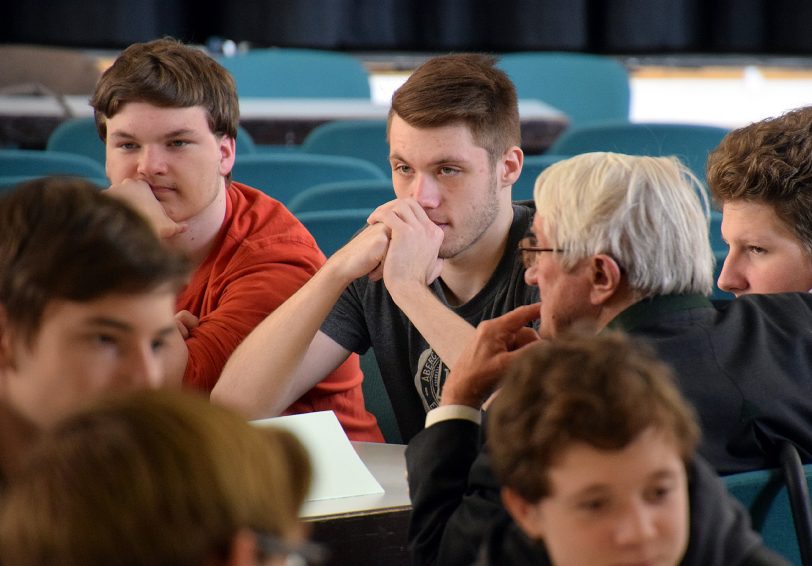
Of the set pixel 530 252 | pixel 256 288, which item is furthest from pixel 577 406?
pixel 256 288

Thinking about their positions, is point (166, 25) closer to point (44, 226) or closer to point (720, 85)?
point (720, 85)

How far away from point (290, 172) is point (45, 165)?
0.72m

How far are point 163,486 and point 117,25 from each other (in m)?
A: 6.80

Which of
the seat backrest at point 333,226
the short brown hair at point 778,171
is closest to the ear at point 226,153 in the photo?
the seat backrest at point 333,226

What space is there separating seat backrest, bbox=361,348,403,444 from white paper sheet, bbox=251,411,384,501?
53 centimetres

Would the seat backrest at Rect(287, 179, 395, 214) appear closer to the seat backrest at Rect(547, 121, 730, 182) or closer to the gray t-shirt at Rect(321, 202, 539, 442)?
the gray t-shirt at Rect(321, 202, 539, 442)

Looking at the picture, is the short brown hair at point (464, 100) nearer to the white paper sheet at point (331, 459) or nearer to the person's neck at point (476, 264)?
the person's neck at point (476, 264)

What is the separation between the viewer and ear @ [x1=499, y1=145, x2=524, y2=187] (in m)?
2.57

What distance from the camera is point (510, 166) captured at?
2586 millimetres

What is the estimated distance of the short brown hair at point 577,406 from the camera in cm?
125

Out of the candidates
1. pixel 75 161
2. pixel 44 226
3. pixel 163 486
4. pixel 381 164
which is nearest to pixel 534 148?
pixel 381 164

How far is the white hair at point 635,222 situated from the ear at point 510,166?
69 cm

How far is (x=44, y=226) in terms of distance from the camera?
4.61ft

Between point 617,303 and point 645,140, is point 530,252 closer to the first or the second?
point 617,303
